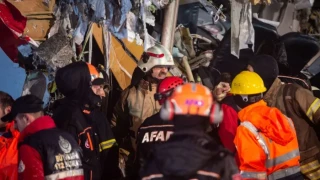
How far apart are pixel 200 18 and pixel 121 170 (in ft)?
13.4

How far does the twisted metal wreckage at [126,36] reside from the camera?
7.19m

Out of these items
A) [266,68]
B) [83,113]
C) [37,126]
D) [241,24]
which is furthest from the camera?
[241,24]

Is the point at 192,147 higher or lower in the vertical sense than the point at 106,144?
higher

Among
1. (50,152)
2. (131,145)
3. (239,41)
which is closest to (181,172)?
(50,152)

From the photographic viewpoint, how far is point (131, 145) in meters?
5.95

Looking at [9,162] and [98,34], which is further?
[98,34]

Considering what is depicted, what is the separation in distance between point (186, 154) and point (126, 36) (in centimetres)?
450

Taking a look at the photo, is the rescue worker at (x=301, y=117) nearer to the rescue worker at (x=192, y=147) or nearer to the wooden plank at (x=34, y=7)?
the rescue worker at (x=192, y=147)

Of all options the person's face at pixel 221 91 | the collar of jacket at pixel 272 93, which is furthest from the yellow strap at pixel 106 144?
the collar of jacket at pixel 272 93

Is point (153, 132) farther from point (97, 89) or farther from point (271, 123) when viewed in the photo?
point (271, 123)

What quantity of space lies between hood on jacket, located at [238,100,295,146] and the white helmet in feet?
5.17

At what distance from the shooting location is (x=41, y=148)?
406 centimetres

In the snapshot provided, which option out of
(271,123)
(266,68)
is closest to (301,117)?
(266,68)

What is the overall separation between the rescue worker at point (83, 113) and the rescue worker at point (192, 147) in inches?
61.2
